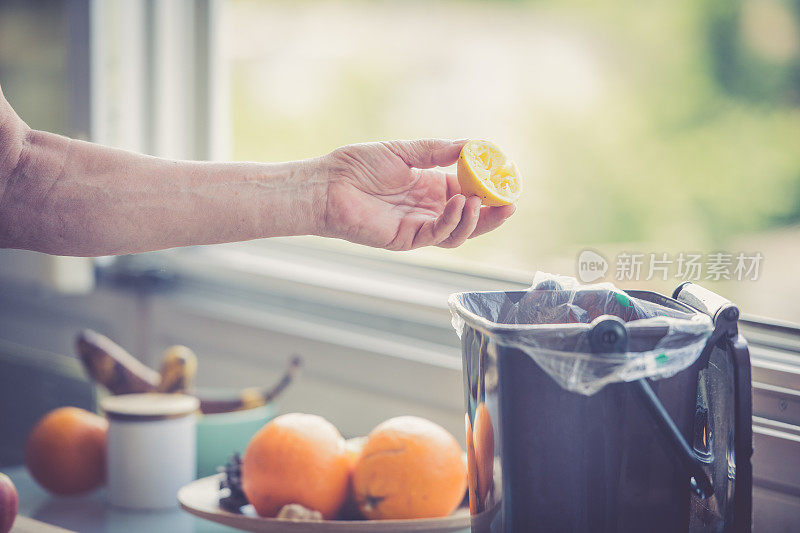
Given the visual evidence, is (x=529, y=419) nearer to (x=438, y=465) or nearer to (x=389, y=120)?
(x=438, y=465)

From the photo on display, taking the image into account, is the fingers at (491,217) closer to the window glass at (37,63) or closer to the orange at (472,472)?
the orange at (472,472)

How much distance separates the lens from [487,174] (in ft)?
3.03

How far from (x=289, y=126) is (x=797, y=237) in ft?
4.03

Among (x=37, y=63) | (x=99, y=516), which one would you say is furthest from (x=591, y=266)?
(x=37, y=63)

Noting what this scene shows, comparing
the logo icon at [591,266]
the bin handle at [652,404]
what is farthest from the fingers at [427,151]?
the bin handle at [652,404]

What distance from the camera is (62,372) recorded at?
193 cm

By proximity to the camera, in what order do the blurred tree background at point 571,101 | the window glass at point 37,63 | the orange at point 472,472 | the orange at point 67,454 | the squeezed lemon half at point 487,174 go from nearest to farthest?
the orange at point 472,472, the squeezed lemon half at point 487,174, the orange at point 67,454, the blurred tree background at point 571,101, the window glass at point 37,63

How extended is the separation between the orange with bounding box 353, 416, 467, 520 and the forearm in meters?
0.27

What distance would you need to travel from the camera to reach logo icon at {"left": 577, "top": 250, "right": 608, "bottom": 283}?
3.39 ft

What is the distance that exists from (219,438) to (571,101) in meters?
0.98

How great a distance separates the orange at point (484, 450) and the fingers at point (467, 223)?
0.80 ft

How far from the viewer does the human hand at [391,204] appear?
950mm

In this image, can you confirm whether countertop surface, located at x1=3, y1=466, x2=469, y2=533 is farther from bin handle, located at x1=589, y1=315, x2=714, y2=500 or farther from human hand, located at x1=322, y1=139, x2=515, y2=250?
bin handle, located at x1=589, y1=315, x2=714, y2=500

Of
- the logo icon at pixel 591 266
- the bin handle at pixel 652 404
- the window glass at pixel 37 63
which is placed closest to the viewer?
the bin handle at pixel 652 404
